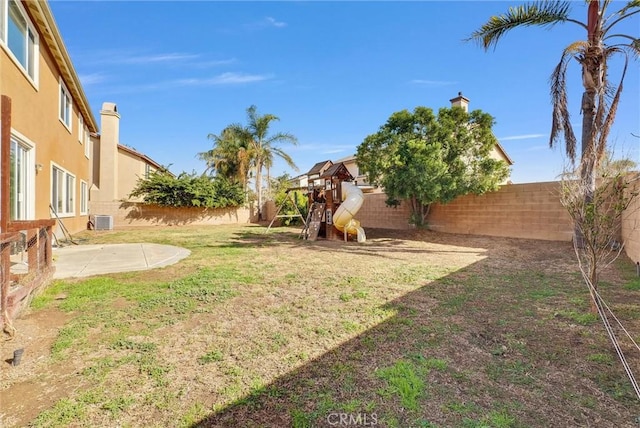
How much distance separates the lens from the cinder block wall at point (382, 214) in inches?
583

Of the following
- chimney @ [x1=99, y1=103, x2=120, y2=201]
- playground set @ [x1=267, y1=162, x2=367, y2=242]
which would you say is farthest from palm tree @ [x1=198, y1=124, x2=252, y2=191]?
playground set @ [x1=267, y1=162, x2=367, y2=242]

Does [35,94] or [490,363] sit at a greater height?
[35,94]

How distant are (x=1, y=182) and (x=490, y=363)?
17.5ft

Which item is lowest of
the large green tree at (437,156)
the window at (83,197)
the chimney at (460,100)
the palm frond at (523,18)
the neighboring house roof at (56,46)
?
the window at (83,197)

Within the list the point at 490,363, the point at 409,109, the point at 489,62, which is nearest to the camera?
the point at 490,363

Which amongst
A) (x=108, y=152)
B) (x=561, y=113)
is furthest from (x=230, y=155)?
(x=561, y=113)

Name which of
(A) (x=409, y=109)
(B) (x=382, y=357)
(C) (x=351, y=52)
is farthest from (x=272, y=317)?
(C) (x=351, y=52)

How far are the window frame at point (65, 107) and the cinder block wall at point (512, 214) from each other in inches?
561

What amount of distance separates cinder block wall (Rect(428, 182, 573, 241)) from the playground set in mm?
4229

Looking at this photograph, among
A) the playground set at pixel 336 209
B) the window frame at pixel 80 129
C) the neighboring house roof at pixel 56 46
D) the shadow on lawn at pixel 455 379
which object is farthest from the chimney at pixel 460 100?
the window frame at pixel 80 129

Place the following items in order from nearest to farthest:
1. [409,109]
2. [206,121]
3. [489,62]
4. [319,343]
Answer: [319,343] → [489,62] → [409,109] → [206,121]

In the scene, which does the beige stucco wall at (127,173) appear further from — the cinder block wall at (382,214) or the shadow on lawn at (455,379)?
the shadow on lawn at (455,379)

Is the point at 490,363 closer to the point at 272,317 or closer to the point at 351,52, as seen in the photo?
the point at 272,317

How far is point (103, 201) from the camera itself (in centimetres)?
1855
